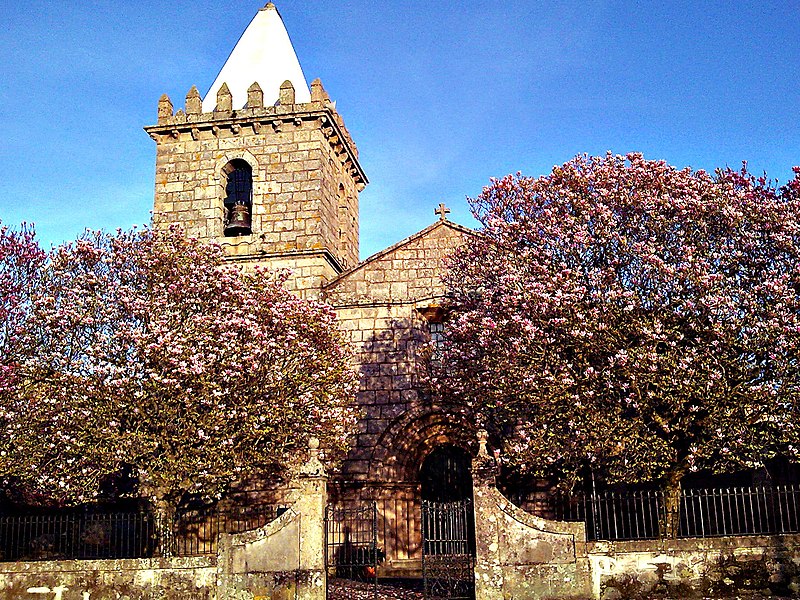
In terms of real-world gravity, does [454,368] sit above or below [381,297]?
below

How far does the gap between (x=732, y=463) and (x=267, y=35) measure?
19.2 meters

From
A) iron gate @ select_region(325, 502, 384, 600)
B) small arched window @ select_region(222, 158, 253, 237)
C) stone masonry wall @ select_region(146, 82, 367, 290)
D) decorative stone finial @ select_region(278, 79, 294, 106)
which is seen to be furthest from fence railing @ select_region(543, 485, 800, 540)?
decorative stone finial @ select_region(278, 79, 294, 106)

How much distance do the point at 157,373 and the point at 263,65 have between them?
12844 millimetres

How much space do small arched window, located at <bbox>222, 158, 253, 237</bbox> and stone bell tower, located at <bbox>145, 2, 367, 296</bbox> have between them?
30 millimetres

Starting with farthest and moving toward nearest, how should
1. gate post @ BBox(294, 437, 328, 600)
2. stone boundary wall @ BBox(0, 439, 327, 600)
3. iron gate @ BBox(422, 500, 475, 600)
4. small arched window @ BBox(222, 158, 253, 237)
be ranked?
1. small arched window @ BBox(222, 158, 253, 237)
2. iron gate @ BBox(422, 500, 475, 600)
3. stone boundary wall @ BBox(0, 439, 327, 600)
4. gate post @ BBox(294, 437, 328, 600)

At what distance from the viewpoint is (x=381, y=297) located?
81.3 ft

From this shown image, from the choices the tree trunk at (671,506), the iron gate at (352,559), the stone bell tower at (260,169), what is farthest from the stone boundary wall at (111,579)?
the stone bell tower at (260,169)

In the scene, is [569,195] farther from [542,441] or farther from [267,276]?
[267,276]

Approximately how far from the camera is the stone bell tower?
25.9 metres

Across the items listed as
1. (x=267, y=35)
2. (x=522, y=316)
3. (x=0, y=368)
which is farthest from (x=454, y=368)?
(x=267, y=35)

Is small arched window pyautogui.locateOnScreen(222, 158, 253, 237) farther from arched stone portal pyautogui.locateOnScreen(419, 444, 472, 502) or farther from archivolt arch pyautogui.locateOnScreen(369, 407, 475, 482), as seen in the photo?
arched stone portal pyautogui.locateOnScreen(419, 444, 472, 502)

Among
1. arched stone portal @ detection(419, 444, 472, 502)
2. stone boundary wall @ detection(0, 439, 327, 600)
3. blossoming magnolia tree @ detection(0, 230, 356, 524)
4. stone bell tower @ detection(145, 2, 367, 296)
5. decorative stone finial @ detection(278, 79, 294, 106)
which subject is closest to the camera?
stone boundary wall @ detection(0, 439, 327, 600)

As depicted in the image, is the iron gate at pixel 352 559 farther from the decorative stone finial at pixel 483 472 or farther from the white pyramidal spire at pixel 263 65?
the white pyramidal spire at pixel 263 65

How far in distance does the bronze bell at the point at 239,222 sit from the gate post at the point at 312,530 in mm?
12441
